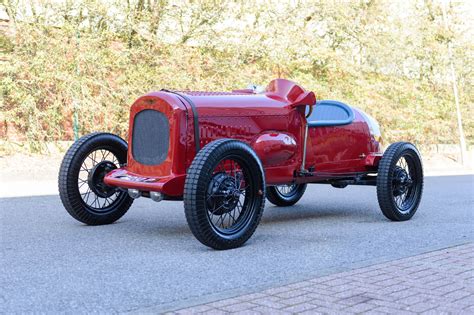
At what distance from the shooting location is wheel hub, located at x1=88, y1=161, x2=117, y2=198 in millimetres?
6168

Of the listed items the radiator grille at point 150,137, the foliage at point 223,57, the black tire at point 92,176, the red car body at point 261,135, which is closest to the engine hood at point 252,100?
the red car body at point 261,135

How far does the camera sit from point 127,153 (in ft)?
20.5

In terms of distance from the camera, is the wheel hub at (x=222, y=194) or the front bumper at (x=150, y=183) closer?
the wheel hub at (x=222, y=194)

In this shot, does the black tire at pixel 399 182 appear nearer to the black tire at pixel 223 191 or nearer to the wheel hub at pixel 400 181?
the wheel hub at pixel 400 181

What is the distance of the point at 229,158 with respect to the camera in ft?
17.0

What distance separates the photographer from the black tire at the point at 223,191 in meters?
4.84

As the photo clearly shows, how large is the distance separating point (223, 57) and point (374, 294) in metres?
12.7

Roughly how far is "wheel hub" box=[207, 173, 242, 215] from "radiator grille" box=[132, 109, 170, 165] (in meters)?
0.69

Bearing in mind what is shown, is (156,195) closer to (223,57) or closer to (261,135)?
(261,135)

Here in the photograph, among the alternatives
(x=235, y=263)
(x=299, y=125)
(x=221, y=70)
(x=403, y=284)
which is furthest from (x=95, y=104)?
(x=403, y=284)

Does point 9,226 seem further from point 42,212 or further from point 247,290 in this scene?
point 247,290

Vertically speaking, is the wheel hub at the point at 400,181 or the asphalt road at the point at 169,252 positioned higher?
the wheel hub at the point at 400,181

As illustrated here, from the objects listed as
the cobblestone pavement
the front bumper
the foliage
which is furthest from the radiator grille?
the foliage

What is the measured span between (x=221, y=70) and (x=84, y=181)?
9630 millimetres
